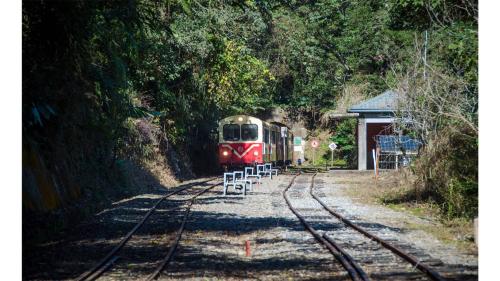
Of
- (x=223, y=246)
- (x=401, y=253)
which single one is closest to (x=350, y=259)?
(x=401, y=253)

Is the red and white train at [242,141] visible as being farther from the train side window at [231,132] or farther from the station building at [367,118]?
the station building at [367,118]

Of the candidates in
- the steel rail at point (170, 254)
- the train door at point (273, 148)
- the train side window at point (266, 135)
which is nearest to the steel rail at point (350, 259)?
the steel rail at point (170, 254)

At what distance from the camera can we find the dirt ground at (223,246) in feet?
34.3

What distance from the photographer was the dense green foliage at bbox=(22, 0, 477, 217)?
1375cm

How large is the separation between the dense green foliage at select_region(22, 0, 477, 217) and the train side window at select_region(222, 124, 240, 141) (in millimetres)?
1094

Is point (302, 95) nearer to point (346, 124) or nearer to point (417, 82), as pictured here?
point (346, 124)

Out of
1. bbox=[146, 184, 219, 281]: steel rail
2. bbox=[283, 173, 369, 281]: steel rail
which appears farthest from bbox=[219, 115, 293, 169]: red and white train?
bbox=[283, 173, 369, 281]: steel rail

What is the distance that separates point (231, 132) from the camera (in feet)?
131

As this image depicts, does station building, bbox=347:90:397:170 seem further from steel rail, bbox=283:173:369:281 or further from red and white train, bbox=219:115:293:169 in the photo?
steel rail, bbox=283:173:369:281

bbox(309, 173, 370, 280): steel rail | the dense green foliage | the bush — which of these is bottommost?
bbox(309, 173, 370, 280): steel rail

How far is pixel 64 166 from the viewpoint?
65.3 ft

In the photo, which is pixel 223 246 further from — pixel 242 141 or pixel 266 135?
pixel 266 135

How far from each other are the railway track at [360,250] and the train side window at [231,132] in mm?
20354
